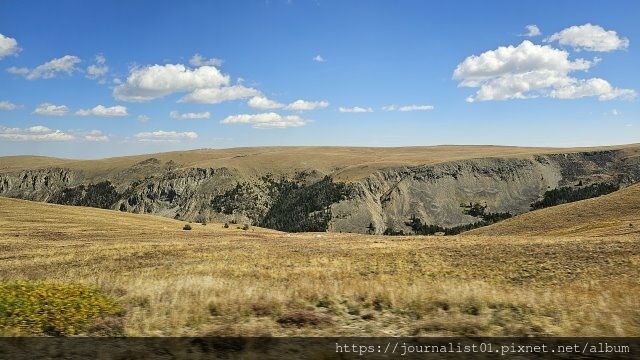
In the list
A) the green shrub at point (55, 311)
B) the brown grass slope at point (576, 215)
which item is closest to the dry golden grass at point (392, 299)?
the green shrub at point (55, 311)

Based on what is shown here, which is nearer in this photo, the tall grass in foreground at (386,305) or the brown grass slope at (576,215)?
the tall grass in foreground at (386,305)

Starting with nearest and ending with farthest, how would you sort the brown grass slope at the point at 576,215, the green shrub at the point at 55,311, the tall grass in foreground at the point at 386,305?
the tall grass in foreground at the point at 386,305, the green shrub at the point at 55,311, the brown grass slope at the point at 576,215

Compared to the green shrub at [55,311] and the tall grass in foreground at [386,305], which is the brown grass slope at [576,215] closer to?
the tall grass in foreground at [386,305]

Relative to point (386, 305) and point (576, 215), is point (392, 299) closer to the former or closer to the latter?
point (386, 305)

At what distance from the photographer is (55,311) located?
1030 centimetres

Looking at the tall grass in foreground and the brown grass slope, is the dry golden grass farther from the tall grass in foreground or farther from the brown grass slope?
the brown grass slope

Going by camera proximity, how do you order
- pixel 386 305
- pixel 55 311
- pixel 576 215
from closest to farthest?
1. pixel 55 311
2. pixel 386 305
3. pixel 576 215

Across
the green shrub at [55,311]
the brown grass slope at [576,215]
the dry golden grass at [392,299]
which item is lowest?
the brown grass slope at [576,215]

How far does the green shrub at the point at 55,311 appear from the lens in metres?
9.76

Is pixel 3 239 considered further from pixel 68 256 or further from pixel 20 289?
pixel 20 289

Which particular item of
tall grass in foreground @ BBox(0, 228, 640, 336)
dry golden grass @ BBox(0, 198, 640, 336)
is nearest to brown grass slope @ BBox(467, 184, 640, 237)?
dry golden grass @ BBox(0, 198, 640, 336)

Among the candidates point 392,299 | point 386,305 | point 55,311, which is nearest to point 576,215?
point 392,299

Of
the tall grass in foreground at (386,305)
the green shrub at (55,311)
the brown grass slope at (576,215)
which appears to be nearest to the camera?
the tall grass in foreground at (386,305)

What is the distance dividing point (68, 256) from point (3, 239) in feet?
56.4
